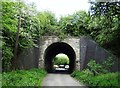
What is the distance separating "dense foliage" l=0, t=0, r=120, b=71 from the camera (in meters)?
14.3

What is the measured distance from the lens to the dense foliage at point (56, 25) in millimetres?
14273

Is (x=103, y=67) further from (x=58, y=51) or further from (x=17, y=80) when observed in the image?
(x=58, y=51)

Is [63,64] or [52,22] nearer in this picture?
[52,22]

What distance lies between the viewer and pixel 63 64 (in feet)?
210

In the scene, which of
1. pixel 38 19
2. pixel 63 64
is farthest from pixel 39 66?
pixel 63 64

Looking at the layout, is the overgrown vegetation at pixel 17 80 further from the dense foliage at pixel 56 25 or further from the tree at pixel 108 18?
the tree at pixel 108 18

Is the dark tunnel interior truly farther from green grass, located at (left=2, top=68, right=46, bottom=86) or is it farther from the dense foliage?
green grass, located at (left=2, top=68, right=46, bottom=86)

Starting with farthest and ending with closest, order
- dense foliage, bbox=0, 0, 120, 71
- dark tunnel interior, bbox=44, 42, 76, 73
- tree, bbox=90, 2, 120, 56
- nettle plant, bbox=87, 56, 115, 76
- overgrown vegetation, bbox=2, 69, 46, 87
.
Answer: dark tunnel interior, bbox=44, 42, 76, 73 → nettle plant, bbox=87, 56, 115, 76 → dense foliage, bbox=0, 0, 120, 71 → overgrown vegetation, bbox=2, 69, 46, 87 → tree, bbox=90, 2, 120, 56

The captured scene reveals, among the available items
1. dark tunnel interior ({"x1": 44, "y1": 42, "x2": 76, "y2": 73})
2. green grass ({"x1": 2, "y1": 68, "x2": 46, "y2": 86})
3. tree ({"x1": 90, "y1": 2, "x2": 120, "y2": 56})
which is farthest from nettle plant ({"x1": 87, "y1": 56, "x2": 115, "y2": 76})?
dark tunnel interior ({"x1": 44, "y1": 42, "x2": 76, "y2": 73})

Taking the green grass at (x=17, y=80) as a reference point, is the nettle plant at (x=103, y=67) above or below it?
above

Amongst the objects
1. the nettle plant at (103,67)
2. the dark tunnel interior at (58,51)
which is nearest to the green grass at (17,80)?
the nettle plant at (103,67)

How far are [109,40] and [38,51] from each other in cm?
1521

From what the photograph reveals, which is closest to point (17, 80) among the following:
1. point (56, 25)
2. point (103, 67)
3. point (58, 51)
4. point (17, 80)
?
point (17, 80)

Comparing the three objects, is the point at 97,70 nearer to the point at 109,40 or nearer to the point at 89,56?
the point at 109,40
